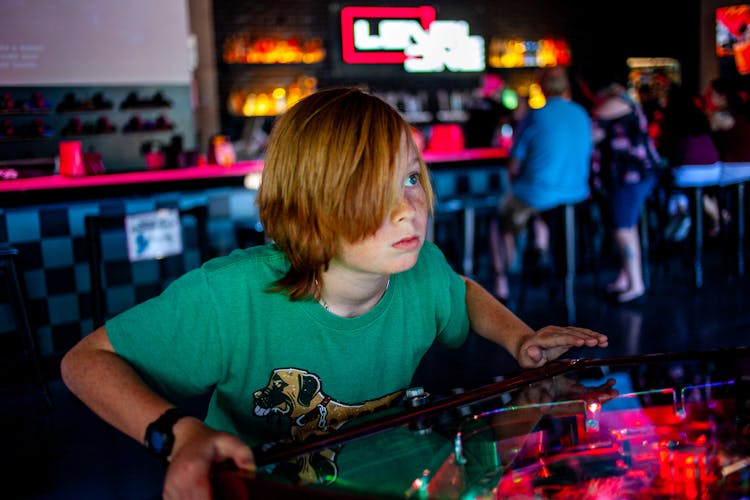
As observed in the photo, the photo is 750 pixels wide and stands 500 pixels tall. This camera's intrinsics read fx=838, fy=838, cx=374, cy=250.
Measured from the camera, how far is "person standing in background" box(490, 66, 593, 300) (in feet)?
16.8

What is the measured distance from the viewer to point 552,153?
202 inches

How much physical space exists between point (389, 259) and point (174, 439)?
41 cm

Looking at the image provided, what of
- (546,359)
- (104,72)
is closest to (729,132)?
(104,72)

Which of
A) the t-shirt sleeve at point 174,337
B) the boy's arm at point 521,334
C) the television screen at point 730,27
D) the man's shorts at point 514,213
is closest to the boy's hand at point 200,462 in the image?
the t-shirt sleeve at point 174,337

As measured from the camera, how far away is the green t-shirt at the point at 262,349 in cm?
122

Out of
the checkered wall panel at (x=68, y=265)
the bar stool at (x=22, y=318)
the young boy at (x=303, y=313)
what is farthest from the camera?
the checkered wall panel at (x=68, y=265)

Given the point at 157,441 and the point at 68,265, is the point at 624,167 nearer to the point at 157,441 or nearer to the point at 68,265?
the point at 68,265

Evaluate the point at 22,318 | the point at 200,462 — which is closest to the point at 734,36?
the point at 22,318

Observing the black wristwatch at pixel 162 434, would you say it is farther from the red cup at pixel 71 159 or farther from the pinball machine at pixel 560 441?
the red cup at pixel 71 159

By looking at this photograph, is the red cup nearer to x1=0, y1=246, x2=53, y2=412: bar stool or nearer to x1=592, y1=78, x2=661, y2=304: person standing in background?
x1=0, y1=246, x2=53, y2=412: bar stool

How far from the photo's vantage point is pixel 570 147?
5156 millimetres

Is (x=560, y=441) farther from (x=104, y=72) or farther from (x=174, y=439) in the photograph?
(x=104, y=72)

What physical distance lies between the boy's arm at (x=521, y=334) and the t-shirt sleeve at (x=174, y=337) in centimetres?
49

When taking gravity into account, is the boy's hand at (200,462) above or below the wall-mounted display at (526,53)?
below
